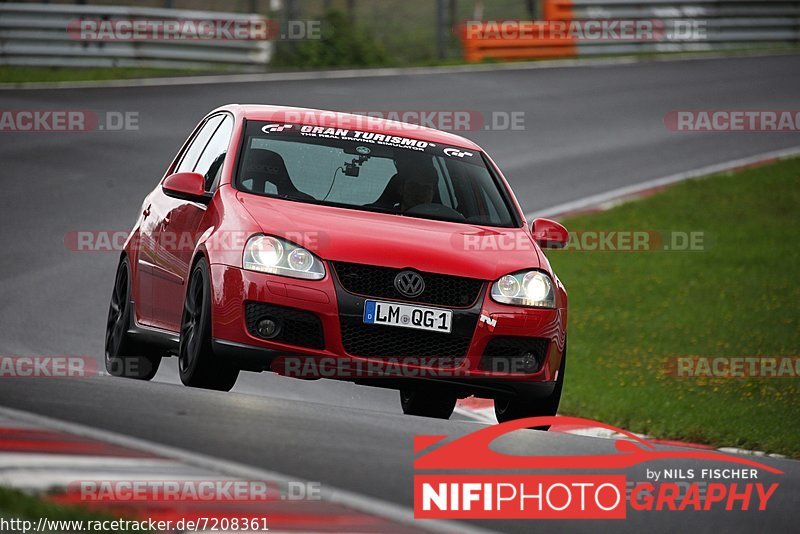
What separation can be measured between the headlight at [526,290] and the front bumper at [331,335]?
0.07 meters

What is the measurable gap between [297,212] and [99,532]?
3.62 meters

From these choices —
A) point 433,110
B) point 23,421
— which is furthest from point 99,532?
point 433,110

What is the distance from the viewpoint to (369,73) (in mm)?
25844

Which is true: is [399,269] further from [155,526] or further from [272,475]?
[155,526]

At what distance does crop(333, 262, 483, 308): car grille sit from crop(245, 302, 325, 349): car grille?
0.25 meters

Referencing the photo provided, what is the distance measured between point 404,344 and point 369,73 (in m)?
19.0

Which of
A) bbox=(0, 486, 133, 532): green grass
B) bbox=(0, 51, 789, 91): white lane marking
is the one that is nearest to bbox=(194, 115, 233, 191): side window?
bbox=(0, 486, 133, 532): green grass

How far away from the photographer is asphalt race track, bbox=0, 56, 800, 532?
18.6 ft

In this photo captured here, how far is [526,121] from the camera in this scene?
72.4ft

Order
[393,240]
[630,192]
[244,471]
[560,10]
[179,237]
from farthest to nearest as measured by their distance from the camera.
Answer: [560,10] → [630,192] → [179,237] → [393,240] → [244,471]

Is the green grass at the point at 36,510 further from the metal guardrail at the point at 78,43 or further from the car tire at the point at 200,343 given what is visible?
the metal guardrail at the point at 78,43

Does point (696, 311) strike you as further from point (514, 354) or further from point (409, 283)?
point (409, 283)

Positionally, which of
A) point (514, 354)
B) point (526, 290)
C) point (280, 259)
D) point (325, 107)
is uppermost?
point (280, 259)

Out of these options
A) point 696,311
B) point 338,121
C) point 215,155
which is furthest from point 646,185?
point 215,155
